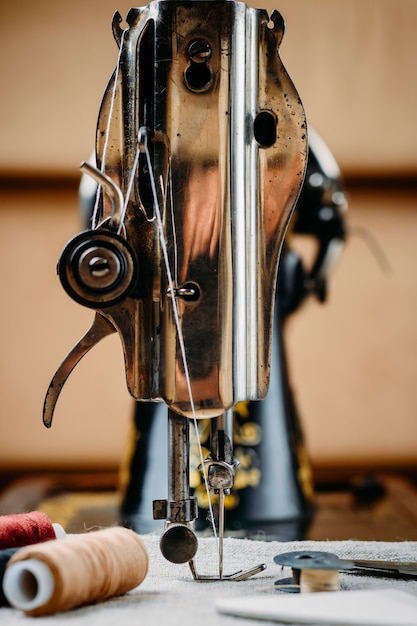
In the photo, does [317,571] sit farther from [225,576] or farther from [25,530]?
[25,530]

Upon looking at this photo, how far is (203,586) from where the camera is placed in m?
0.90

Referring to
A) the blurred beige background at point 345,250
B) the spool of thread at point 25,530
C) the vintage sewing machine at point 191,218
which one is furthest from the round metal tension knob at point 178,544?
the blurred beige background at point 345,250

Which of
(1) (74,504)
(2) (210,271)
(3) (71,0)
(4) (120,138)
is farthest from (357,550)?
(3) (71,0)

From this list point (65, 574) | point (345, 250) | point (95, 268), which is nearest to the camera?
point (65, 574)

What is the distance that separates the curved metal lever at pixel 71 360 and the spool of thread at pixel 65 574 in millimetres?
143

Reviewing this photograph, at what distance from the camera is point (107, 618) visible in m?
0.77

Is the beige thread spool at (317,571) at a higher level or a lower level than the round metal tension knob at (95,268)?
lower

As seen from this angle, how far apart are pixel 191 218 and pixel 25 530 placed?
325 millimetres

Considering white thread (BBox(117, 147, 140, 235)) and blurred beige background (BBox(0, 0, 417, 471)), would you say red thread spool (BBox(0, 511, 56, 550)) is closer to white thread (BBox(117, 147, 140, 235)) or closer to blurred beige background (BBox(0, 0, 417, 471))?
white thread (BBox(117, 147, 140, 235))

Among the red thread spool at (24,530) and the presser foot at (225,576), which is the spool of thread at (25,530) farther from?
the presser foot at (225,576)

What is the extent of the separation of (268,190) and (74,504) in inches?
34.8

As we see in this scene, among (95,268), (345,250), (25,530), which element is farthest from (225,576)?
(345,250)

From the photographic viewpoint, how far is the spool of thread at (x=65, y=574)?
75 cm

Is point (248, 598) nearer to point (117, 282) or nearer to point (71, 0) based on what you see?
point (117, 282)
